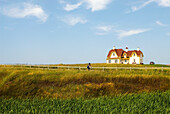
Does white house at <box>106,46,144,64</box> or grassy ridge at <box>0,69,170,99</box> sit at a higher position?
white house at <box>106,46,144,64</box>

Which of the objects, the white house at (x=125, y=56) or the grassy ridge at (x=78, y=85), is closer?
the grassy ridge at (x=78, y=85)

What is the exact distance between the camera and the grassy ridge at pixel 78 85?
1767cm

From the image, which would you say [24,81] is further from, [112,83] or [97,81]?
[112,83]

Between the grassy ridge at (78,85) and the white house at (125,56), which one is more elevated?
the white house at (125,56)

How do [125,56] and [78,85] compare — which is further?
[125,56]

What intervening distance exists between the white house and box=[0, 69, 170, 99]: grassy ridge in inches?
1197

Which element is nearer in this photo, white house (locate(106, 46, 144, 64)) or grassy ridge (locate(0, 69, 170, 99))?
grassy ridge (locate(0, 69, 170, 99))

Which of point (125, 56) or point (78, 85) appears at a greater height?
point (125, 56)

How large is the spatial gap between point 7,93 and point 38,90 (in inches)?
127

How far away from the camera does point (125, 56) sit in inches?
2108

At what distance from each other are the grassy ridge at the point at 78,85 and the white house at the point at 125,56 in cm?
3040

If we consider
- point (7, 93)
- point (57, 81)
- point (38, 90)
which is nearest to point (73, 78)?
point (57, 81)

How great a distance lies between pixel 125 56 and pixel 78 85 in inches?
1450

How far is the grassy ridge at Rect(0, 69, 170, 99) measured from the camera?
58.0 ft
